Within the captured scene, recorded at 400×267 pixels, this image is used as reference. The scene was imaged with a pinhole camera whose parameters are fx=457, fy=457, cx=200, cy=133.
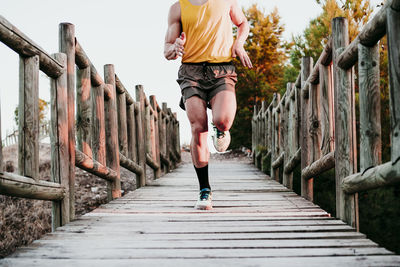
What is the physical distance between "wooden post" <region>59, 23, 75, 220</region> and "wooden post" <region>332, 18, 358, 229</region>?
1.88 meters

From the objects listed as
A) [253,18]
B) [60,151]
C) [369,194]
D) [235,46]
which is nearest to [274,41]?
[253,18]

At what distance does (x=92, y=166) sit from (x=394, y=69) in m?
2.61

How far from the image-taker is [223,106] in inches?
144

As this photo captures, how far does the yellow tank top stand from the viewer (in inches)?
145

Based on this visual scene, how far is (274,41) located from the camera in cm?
1780

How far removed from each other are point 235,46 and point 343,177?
142 centimetres

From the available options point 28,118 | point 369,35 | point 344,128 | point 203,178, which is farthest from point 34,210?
point 369,35

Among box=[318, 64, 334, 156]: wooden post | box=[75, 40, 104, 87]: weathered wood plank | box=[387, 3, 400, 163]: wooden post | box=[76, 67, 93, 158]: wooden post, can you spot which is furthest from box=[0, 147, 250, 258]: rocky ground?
box=[387, 3, 400, 163]: wooden post

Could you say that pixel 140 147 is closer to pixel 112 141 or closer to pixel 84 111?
pixel 112 141

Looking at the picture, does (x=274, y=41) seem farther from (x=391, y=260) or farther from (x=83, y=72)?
(x=391, y=260)

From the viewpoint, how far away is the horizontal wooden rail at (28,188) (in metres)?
2.27

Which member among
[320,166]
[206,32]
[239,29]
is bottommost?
[320,166]

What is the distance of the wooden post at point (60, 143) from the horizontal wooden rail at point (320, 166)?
1.95 meters

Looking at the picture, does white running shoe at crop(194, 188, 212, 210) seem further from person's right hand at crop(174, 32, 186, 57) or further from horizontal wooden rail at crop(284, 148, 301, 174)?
horizontal wooden rail at crop(284, 148, 301, 174)
